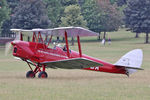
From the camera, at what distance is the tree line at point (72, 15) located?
68750 mm

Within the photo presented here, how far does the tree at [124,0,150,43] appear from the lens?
2825 inches

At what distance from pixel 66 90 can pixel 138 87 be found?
8.33 ft

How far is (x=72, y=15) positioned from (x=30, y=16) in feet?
26.8

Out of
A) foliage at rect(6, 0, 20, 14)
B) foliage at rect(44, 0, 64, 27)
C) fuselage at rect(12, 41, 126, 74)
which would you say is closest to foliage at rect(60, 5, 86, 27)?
foliage at rect(44, 0, 64, 27)

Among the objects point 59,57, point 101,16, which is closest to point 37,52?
point 59,57

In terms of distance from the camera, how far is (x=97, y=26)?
273ft

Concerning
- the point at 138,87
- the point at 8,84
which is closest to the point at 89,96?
the point at 138,87

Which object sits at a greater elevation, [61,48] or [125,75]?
[61,48]

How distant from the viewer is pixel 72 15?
73.4 metres

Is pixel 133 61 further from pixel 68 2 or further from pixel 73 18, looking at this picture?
pixel 68 2

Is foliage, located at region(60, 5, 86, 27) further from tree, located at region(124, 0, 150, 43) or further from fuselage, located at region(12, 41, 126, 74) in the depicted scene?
fuselage, located at region(12, 41, 126, 74)

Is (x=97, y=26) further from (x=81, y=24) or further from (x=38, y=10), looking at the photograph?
(x=38, y=10)

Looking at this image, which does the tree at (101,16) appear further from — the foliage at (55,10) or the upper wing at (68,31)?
the upper wing at (68,31)

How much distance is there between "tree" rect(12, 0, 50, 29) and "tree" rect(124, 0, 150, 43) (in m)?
14.5
